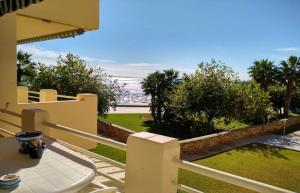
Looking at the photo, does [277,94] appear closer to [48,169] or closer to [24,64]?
[24,64]

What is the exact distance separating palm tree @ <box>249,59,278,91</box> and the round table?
28.3 meters

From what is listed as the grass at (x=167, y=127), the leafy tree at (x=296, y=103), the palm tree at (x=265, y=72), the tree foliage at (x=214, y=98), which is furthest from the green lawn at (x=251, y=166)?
the leafy tree at (x=296, y=103)

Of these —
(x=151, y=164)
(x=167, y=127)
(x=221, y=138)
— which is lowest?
(x=167, y=127)

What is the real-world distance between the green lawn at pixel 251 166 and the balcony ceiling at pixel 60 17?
4326 mm

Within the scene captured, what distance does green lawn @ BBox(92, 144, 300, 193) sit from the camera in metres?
9.28

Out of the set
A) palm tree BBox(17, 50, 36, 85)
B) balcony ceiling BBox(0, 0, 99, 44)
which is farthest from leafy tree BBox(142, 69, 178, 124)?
balcony ceiling BBox(0, 0, 99, 44)

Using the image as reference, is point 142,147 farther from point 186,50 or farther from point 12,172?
point 186,50

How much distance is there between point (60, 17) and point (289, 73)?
82.5 feet

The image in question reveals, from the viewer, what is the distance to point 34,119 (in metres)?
3.83

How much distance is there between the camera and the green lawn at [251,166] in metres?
9.28

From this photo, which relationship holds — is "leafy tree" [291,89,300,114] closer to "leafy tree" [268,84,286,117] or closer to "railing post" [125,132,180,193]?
"leafy tree" [268,84,286,117]

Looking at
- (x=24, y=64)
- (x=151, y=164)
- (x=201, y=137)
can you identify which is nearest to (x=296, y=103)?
(x=201, y=137)

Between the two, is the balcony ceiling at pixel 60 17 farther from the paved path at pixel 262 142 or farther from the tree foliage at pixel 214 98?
the tree foliage at pixel 214 98

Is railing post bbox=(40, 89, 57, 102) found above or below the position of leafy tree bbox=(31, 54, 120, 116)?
below
